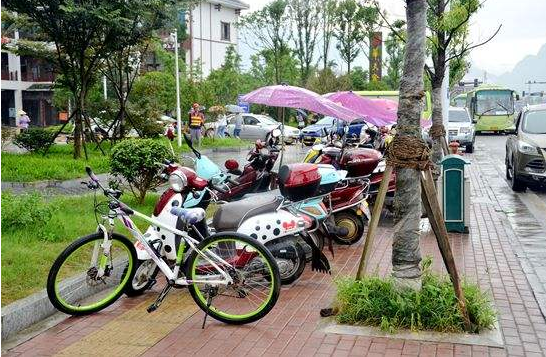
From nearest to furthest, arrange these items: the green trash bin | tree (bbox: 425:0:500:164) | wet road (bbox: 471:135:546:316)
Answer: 1. wet road (bbox: 471:135:546:316)
2. the green trash bin
3. tree (bbox: 425:0:500:164)

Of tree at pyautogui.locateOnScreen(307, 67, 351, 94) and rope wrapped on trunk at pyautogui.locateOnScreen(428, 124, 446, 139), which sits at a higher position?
tree at pyautogui.locateOnScreen(307, 67, 351, 94)

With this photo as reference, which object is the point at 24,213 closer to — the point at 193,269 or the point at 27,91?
the point at 193,269

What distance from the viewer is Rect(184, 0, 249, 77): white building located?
4262cm

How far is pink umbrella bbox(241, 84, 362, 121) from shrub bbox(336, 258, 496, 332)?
589 centimetres

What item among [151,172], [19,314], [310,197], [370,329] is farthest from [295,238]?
[151,172]

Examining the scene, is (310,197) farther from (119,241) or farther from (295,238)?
(119,241)

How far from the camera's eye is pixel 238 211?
6250 millimetres

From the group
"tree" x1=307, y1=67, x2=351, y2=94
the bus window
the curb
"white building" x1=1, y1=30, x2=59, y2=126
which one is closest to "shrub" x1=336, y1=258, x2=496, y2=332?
the curb

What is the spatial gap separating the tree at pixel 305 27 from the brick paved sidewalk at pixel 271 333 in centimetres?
3457

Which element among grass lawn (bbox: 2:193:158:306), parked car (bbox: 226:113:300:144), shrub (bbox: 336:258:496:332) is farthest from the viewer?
parked car (bbox: 226:113:300:144)

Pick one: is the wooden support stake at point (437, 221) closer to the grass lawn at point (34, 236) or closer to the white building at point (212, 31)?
the grass lawn at point (34, 236)

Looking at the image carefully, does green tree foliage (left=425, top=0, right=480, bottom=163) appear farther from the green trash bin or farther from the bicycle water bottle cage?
the bicycle water bottle cage

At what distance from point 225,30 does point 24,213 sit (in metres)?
40.3

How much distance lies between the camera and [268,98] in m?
11.1
